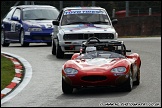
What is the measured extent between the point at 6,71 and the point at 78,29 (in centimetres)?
483

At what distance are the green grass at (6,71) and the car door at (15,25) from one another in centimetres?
682

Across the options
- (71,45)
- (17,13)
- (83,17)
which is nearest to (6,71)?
(71,45)

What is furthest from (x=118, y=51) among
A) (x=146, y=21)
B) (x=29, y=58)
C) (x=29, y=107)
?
(x=146, y=21)

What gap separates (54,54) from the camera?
70.9 ft

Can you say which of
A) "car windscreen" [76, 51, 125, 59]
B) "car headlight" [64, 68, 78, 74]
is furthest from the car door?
"car headlight" [64, 68, 78, 74]

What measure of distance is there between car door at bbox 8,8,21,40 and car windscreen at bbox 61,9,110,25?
4590 millimetres

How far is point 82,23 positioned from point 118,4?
56.6 ft

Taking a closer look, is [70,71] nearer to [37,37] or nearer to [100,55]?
[100,55]

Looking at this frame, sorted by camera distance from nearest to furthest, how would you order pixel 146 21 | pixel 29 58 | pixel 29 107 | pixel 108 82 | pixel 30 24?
1. pixel 29 107
2. pixel 108 82
3. pixel 29 58
4. pixel 30 24
5. pixel 146 21

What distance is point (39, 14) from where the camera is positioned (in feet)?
86.3

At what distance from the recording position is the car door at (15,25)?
85.6 feet

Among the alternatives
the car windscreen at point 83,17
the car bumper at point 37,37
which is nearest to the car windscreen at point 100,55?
the car windscreen at point 83,17

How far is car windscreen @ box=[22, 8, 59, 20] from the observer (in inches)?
1028

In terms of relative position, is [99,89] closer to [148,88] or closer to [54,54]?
[148,88]
